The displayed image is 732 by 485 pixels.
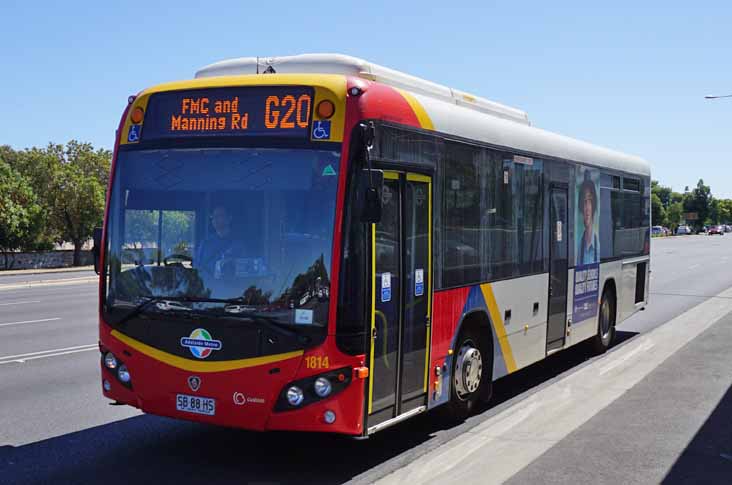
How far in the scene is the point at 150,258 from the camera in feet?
22.1

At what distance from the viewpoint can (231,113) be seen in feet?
21.9

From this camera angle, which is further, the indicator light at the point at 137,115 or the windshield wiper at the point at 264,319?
the indicator light at the point at 137,115

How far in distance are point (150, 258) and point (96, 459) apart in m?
1.76

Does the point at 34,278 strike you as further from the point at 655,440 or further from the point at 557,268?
the point at 655,440

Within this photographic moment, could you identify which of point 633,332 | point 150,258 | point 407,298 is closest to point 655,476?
point 407,298

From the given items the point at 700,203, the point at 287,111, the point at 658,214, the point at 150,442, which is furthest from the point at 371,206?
the point at 700,203

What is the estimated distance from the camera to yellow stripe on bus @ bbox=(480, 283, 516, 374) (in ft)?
28.2

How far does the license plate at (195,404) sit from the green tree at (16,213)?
4600cm

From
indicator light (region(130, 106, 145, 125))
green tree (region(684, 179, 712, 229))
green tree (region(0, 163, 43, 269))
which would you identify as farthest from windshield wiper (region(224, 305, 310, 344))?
green tree (region(684, 179, 712, 229))

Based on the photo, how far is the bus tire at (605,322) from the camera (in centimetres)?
1290

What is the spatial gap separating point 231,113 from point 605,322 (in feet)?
27.5

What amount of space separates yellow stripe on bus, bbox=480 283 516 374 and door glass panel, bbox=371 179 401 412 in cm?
189

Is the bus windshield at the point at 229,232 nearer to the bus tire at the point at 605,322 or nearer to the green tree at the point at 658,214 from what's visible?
the bus tire at the point at 605,322

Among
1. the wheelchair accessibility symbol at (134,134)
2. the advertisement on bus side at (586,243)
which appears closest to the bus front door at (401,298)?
the wheelchair accessibility symbol at (134,134)
